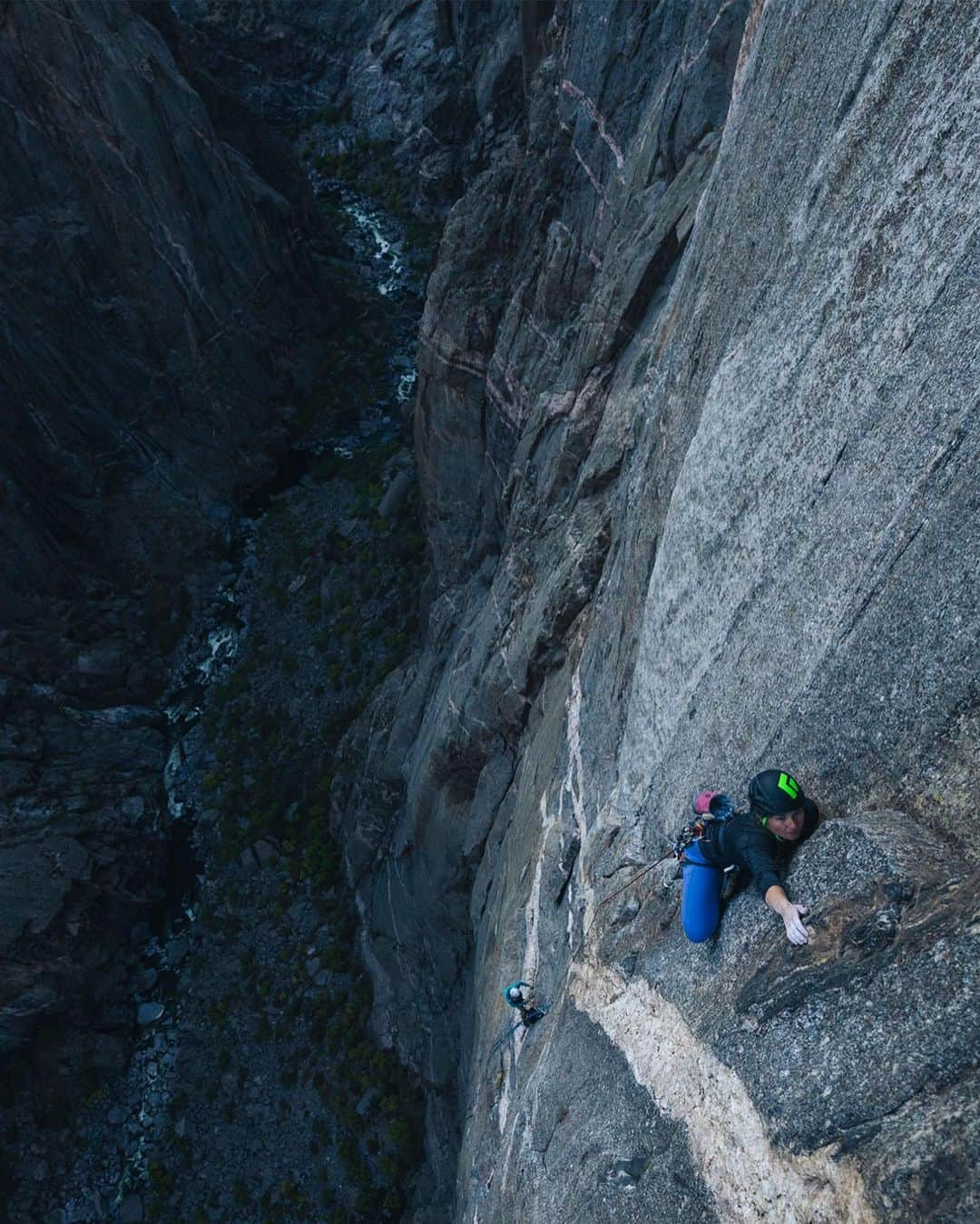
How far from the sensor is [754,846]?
803cm

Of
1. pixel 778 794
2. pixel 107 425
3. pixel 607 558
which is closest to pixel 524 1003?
pixel 607 558

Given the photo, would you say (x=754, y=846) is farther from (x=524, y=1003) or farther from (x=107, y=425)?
(x=107, y=425)

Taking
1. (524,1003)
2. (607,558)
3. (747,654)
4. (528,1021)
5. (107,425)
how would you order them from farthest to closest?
(107,425) → (607,558) → (524,1003) → (528,1021) → (747,654)

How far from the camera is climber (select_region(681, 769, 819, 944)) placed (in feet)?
25.4

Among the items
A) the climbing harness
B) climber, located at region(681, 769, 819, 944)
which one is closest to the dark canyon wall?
climber, located at region(681, 769, 819, 944)

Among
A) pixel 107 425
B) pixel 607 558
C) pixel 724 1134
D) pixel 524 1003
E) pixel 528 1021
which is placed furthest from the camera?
pixel 107 425

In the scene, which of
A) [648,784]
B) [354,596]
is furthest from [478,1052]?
[354,596]

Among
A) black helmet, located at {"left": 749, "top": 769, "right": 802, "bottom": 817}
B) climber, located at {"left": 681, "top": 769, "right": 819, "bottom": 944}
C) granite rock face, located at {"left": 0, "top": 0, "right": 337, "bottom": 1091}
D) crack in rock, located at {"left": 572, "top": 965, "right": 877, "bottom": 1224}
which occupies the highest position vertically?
black helmet, located at {"left": 749, "top": 769, "right": 802, "bottom": 817}

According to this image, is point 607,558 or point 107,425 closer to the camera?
point 607,558

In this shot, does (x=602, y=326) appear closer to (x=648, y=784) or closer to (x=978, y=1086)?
(x=648, y=784)

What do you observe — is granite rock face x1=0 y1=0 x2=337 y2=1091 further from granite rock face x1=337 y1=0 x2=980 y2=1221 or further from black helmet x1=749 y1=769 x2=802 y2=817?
black helmet x1=749 y1=769 x2=802 y2=817

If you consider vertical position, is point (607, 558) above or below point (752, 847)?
below

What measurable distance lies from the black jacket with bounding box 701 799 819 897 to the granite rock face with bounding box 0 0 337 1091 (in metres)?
28.6

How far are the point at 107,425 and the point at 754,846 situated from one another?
42722 millimetres
